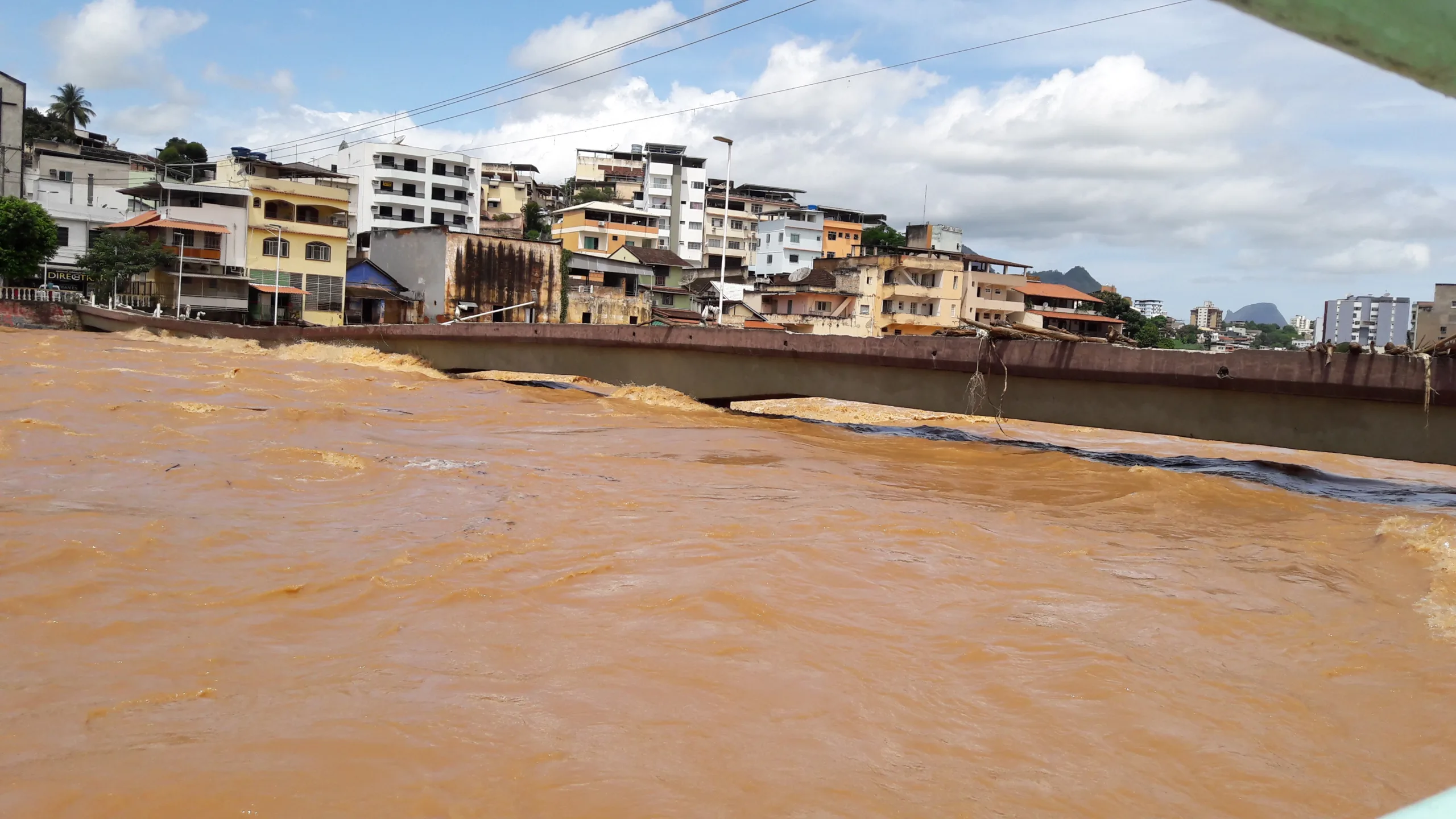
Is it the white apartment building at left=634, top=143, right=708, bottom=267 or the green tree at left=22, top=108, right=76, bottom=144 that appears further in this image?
the white apartment building at left=634, top=143, right=708, bottom=267

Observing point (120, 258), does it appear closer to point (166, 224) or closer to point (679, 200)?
point (166, 224)

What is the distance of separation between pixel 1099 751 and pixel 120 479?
22.6 ft

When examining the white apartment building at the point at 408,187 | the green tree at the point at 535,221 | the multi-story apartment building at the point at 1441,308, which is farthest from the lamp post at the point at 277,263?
Result: the multi-story apartment building at the point at 1441,308

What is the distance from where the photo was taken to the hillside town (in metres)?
42.9

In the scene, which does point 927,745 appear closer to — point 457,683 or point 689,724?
point 689,724

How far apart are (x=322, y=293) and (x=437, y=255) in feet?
18.3

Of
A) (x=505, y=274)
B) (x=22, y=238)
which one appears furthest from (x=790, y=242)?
(x=22, y=238)

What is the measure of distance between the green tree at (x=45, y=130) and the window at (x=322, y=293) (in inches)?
1274

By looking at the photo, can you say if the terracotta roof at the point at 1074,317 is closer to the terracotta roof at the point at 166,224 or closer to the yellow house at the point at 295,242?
the yellow house at the point at 295,242

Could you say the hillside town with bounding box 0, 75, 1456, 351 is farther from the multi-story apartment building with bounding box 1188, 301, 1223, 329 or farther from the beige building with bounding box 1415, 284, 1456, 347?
the multi-story apartment building with bounding box 1188, 301, 1223, 329

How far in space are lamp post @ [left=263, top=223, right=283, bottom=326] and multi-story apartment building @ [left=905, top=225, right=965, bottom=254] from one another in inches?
1367

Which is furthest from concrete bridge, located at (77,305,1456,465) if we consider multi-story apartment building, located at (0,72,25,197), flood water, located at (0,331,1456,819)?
multi-story apartment building, located at (0,72,25,197)

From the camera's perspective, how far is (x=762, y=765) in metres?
3.18

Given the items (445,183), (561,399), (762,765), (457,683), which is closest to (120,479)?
(457,683)
